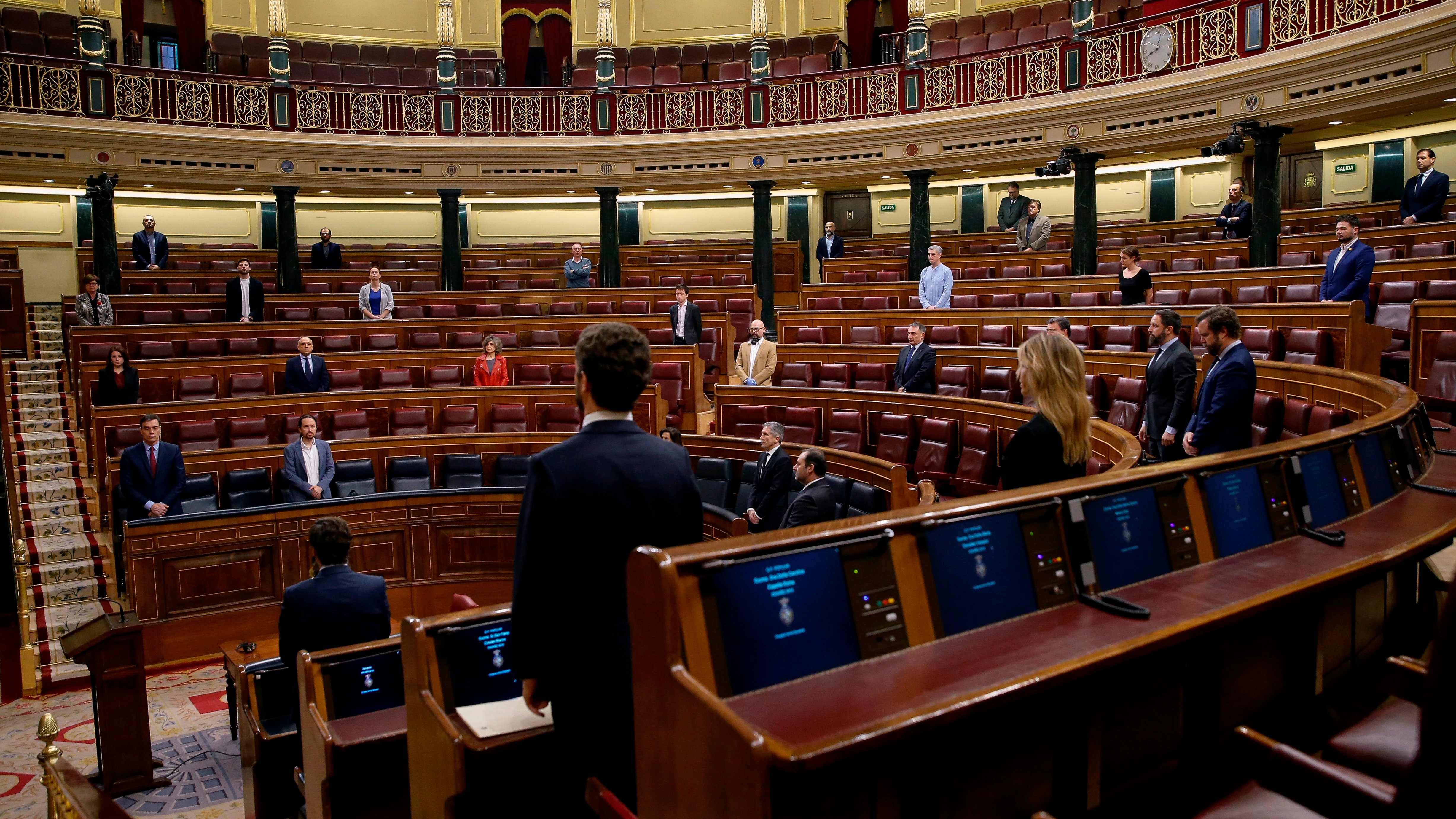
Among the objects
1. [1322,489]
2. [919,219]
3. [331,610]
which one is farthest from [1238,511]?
[919,219]

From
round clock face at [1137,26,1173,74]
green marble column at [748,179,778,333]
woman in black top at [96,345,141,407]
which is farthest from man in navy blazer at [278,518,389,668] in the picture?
round clock face at [1137,26,1173,74]

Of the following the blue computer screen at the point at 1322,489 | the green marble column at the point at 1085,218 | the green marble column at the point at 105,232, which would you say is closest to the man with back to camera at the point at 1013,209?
the green marble column at the point at 1085,218

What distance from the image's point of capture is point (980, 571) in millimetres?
1697

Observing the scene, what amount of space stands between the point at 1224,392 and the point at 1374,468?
108 cm

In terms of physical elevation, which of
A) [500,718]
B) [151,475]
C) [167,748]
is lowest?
[167,748]

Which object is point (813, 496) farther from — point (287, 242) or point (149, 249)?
point (149, 249)

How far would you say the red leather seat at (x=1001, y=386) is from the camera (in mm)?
6500

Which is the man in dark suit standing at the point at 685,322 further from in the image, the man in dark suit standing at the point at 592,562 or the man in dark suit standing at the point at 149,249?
the man in dark suit standing at the point at 592,562

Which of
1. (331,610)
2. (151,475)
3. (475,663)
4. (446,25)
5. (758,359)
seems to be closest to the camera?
(475,663)

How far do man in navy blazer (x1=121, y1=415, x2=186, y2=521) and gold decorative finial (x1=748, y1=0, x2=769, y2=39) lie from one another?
29.2 ft

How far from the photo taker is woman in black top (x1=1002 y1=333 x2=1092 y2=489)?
7.54ft

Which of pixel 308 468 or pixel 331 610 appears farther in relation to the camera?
pixel 308 468

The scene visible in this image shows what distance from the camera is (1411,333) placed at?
5.17 m

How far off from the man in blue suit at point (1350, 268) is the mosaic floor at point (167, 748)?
6.43m
